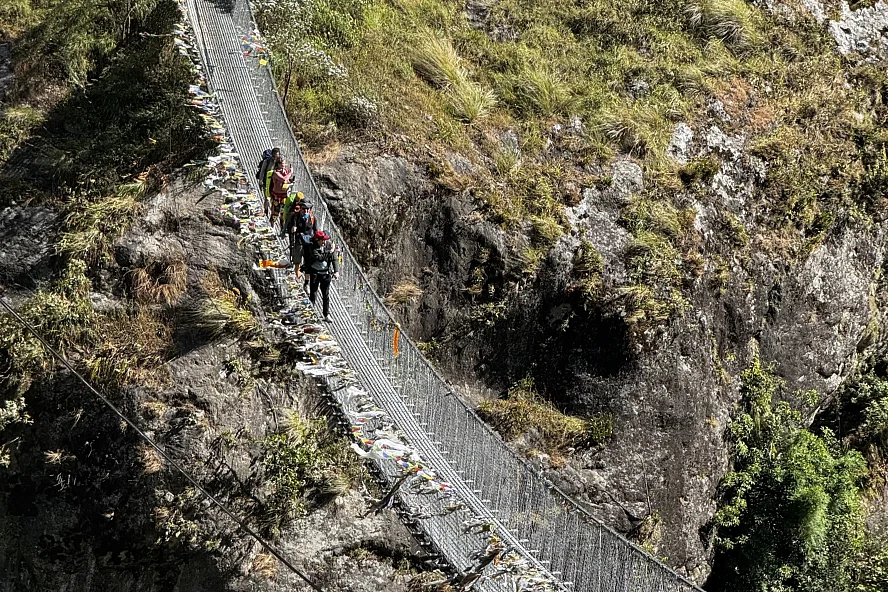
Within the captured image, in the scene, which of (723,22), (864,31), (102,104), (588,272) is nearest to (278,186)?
(102,104)

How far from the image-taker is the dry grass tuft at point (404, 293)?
11.4m

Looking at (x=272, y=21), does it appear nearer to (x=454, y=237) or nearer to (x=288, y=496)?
(x=454, y=237)

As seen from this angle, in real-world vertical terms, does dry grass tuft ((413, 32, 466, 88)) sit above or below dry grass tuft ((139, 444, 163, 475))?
above

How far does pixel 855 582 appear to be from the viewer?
39.0ft

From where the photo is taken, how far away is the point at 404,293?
11.5 meters

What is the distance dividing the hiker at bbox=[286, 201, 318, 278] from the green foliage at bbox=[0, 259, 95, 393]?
263 centimetres

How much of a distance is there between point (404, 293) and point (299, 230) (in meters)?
2.78

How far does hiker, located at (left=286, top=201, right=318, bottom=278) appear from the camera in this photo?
8984mm

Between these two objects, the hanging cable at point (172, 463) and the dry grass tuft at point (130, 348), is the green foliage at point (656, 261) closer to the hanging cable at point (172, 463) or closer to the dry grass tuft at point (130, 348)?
the hanging cable at point (172, 463)

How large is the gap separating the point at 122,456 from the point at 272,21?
8.60 m

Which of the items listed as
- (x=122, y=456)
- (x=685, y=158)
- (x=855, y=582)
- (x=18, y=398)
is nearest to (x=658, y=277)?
(x=685, y=158)

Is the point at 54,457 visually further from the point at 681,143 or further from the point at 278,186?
the point at 681,143

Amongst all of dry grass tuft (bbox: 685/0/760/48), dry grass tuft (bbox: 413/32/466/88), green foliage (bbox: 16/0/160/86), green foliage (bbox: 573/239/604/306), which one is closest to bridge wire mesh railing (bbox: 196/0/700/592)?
green foliage (bbox: 573/239/604/306)

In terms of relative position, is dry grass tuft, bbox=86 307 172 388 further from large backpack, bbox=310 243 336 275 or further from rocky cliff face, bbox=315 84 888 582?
rocky cliff face, bbox=315 84 888 582
